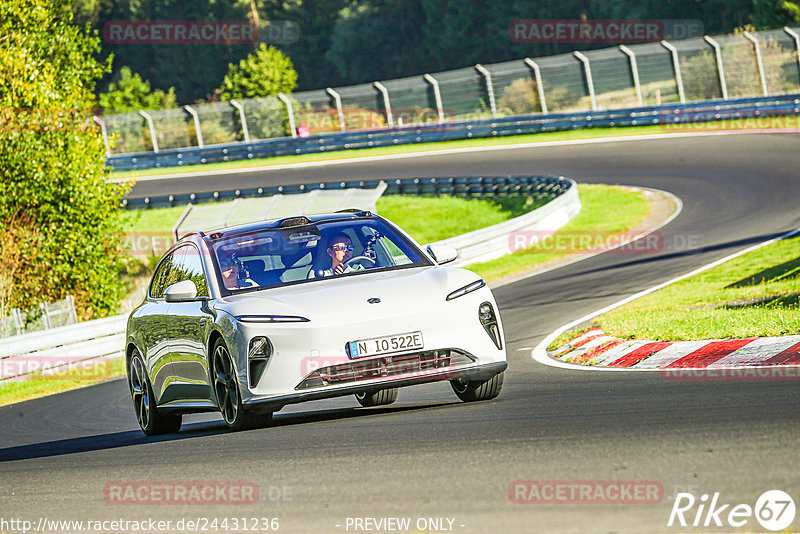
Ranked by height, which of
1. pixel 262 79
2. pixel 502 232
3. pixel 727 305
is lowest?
pixel 502 232

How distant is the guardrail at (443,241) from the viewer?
56.9ft

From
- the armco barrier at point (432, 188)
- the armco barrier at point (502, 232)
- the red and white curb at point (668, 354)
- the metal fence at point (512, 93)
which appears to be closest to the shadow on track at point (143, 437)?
the red and white curb at point (668, 354)

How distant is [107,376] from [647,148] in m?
24.1

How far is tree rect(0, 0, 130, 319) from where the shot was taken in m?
25.4

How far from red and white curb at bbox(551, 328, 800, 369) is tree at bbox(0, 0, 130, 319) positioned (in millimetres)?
16875

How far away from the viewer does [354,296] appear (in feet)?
26.2

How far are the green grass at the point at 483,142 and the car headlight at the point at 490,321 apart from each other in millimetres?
30622

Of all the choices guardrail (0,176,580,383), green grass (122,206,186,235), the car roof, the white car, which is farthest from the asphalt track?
green grass (122,206,186,235)

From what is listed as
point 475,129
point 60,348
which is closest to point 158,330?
point 60,348

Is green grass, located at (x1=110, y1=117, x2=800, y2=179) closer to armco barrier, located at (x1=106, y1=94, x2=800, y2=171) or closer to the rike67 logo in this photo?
armco barrier, located at (x1=106, y1=94, x2=800, y2=171)

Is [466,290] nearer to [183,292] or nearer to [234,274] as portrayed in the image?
[234,274]

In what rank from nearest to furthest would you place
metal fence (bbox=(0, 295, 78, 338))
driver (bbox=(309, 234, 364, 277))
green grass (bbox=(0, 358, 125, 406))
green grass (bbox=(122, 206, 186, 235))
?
driver (bbox=(309, 234, 364, 277)) < green grass (bbox=(0, 358, 125, 406)) < metal fence (bbox=(0, 295, 78, 338)) < green grass (bbox=(122, 206, 186, 235))

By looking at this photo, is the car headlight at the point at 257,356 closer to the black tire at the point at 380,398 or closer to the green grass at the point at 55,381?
the black tire at the point at 380,398

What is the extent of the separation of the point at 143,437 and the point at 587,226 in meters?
18.7
